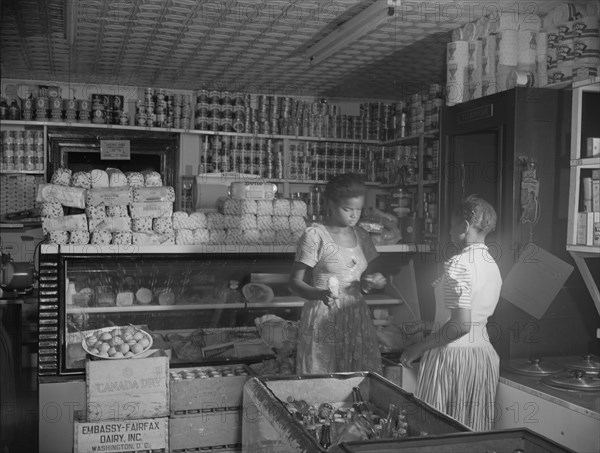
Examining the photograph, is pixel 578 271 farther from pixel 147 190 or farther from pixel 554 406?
pixel 147 190

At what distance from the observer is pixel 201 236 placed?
4.06 meters

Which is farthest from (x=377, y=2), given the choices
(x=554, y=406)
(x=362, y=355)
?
(x=554, y=406)

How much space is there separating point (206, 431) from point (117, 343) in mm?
726

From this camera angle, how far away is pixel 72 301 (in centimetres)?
388

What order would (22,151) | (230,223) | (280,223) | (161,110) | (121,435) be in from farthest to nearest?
(161,110)
(22,151)
(280,223)
(230,223)
(121,435)

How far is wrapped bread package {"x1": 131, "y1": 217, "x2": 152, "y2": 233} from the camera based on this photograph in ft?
13.0

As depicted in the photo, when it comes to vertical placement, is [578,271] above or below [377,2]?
below

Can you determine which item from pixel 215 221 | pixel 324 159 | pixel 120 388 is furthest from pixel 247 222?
pixel 324 159

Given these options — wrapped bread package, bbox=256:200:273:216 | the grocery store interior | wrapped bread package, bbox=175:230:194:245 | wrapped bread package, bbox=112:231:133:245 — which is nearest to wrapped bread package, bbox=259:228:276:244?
the grocery store interior

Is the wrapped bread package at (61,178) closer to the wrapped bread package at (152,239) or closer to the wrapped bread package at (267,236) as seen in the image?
the wrapped bread package at (152,239)

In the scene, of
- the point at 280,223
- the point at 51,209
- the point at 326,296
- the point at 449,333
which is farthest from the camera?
the point at 280,223

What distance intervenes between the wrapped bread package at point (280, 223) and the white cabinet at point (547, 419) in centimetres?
163

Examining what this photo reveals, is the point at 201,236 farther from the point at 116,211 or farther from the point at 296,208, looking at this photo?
the point at 296,208

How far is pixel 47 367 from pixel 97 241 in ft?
2.53
